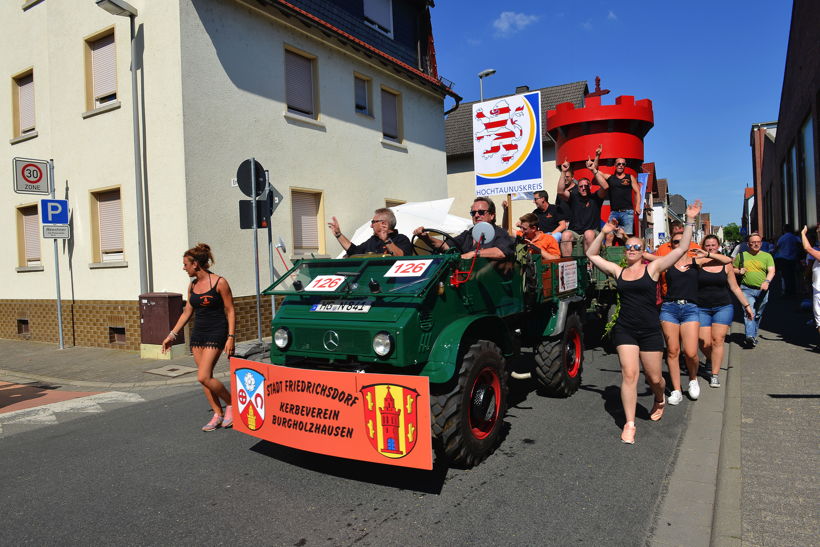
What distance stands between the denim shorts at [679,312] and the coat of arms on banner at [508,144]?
3.54 metres

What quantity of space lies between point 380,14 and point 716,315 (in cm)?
1262

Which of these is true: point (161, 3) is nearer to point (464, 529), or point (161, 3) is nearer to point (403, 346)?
point (403, 346)

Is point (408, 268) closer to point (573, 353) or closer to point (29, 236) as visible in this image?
point (573, 353)

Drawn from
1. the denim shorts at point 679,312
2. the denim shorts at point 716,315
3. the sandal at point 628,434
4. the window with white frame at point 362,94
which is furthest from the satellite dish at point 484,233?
the window with white frame at point 362,94

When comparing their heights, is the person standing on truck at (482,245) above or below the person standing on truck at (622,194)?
below

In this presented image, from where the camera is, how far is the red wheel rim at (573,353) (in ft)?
19.8

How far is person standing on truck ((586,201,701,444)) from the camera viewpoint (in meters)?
4.66

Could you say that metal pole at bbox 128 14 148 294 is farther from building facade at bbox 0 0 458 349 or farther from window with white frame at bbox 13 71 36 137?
window with white frame at bbox 13 71 36 137

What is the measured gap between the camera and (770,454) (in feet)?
13.5

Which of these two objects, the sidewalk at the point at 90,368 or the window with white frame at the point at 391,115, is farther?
the window with white frame at the point at 391,115

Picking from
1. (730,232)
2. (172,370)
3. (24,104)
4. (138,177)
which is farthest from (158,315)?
(730,232)

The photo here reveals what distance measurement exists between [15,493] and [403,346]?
3039mm

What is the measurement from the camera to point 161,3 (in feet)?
31.9

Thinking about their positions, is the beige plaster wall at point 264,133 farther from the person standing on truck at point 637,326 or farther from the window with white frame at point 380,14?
the person standing on truck at point 637,326
